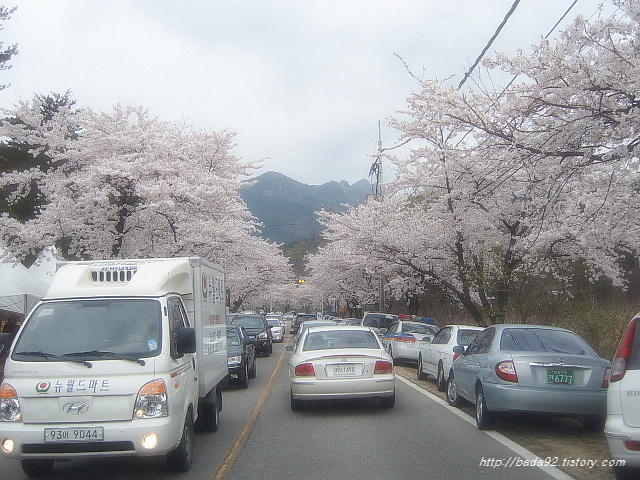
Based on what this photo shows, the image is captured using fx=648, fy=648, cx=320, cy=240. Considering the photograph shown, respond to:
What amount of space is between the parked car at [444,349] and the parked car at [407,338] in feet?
14.5

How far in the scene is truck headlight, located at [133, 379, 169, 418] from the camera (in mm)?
6527

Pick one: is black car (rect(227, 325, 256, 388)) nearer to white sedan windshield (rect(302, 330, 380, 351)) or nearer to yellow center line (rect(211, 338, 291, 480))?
yellow center line (rect(211, 338, 291, 480))

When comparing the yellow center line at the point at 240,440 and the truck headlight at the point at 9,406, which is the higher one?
the truck headlight at the point at 9,406

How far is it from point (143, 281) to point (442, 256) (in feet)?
53.8

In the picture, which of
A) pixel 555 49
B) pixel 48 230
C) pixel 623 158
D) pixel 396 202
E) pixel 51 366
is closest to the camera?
pixel 51 366

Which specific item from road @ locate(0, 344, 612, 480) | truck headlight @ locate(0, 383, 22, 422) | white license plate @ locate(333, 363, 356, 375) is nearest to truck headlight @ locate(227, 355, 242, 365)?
road @ locate(0, 344, 612, 480)

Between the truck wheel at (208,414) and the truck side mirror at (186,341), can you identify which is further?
the truck wheel at (208,414)

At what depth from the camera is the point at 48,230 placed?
65.8 feet

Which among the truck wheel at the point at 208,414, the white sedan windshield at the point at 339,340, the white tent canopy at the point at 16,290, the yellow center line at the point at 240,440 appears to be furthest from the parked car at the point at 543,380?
the white tent canopy at the point at 16,290

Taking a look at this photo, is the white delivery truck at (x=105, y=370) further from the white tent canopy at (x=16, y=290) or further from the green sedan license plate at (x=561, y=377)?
the white tent canopy at (x=16, y=290)

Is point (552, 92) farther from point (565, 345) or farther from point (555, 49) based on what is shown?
point (565, 345)

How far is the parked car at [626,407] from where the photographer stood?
18.9 feet

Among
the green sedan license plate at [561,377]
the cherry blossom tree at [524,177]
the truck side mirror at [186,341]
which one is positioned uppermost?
the cherry blossom tree at [524,177]

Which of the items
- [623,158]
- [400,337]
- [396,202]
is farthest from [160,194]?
[623,158]
